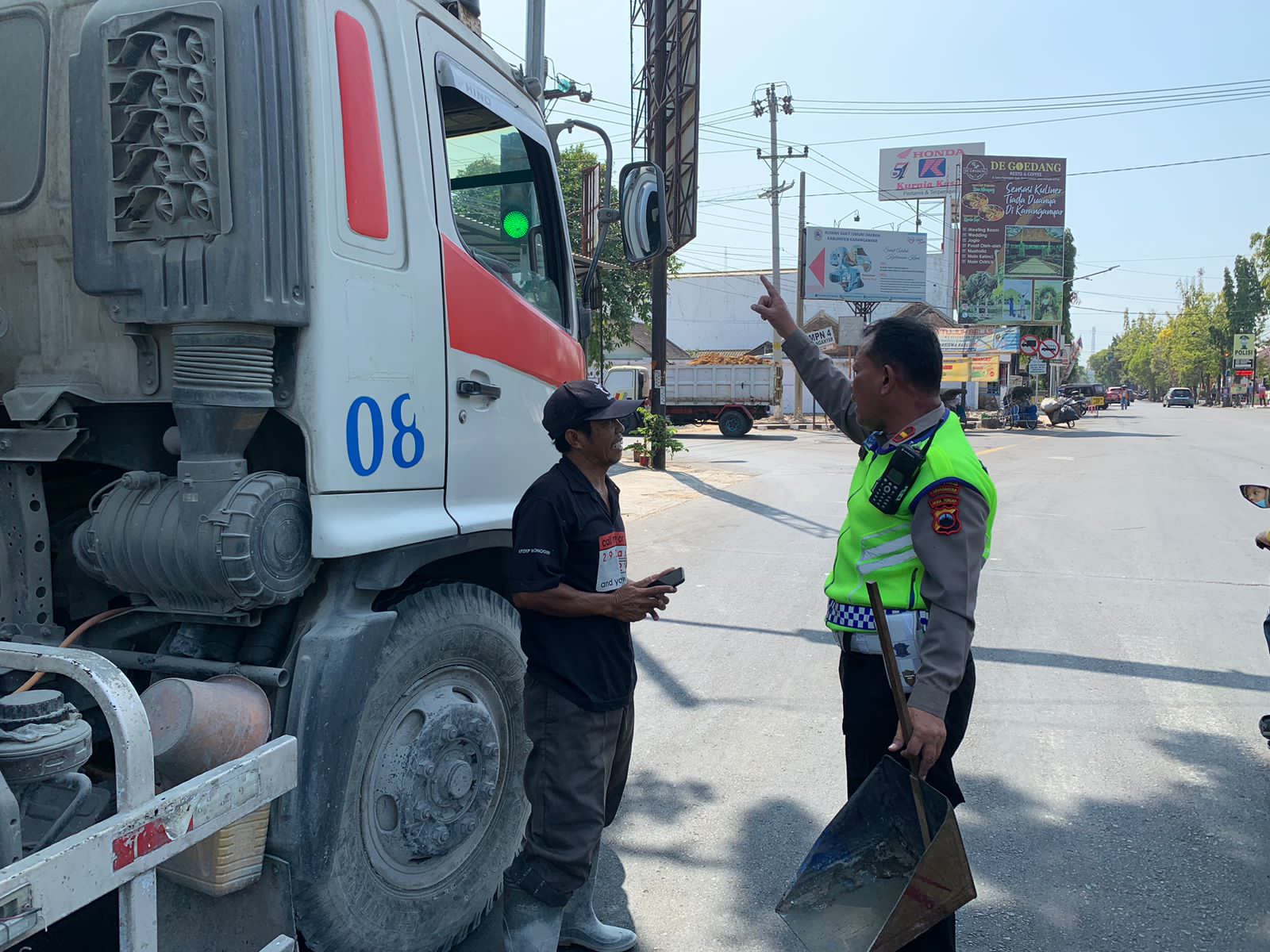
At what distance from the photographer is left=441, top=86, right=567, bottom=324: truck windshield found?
314 cm

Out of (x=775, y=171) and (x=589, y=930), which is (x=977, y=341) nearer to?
(x=775, y=171)

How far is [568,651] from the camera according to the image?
2.51 meters

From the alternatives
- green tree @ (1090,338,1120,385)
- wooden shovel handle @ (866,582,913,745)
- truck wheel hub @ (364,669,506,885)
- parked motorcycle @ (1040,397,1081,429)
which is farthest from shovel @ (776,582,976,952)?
green tree @ (1090,338,1120,385)

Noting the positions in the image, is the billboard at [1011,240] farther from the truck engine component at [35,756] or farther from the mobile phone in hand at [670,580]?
the truck engine component at [35,756]

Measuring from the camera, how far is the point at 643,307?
25.1m

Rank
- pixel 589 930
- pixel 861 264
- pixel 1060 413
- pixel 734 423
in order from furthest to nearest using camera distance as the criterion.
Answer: pixel 861 264 → pixel 1060 413 → pixel 734 423 → pixel 589 930

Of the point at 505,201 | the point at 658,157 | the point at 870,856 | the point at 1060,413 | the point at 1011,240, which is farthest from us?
the point at 1011,240

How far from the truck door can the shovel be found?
137cm

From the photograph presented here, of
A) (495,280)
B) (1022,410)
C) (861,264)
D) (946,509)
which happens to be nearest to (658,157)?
(495,280)

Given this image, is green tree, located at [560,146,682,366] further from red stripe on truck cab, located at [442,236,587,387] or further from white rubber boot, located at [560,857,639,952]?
white rubber boot, located at [560,857,639,952]

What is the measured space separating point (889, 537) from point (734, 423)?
28120 millimetres

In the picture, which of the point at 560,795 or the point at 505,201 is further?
the point at 505,201

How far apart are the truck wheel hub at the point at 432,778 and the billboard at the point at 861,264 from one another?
3700cm

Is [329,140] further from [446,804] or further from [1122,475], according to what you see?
[1122,475]
